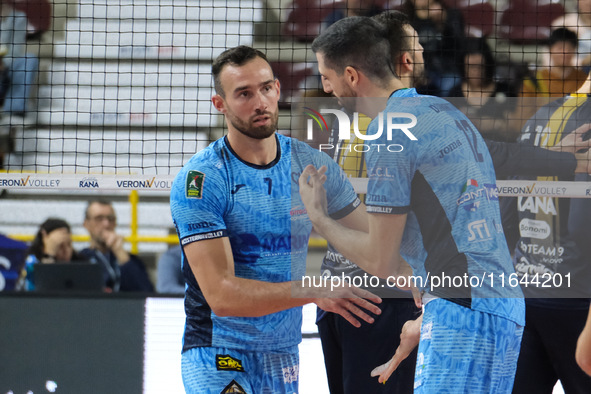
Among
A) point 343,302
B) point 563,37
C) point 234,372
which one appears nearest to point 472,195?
point 343,302

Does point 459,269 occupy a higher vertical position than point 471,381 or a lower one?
higher

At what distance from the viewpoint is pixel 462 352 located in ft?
10.6

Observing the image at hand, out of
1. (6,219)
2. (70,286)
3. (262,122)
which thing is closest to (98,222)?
(70,286)

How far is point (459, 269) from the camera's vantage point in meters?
3.33

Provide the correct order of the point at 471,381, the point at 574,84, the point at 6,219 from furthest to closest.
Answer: the point at 6,219, the point at 574,84, the point at 471,381

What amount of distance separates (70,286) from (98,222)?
145cm

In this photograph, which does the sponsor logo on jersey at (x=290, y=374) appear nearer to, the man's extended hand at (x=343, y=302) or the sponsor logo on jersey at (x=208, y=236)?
the man's extended hand at (x=343, y=302)

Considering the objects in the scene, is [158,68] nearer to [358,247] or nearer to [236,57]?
[236,57]

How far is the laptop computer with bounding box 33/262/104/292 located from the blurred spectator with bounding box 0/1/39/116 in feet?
12.1

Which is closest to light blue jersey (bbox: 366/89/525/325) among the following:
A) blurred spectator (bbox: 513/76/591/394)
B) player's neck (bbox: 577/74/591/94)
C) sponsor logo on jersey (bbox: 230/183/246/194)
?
sponsor logo on jersey (bbox: 230/183/246/194)

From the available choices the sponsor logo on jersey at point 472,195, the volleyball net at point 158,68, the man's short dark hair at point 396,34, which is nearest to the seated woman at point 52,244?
the volleyball net at point 158,68

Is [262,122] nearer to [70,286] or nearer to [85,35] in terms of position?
[70,286]

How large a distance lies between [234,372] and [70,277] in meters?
2.56

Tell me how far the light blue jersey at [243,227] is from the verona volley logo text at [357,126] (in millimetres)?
474
